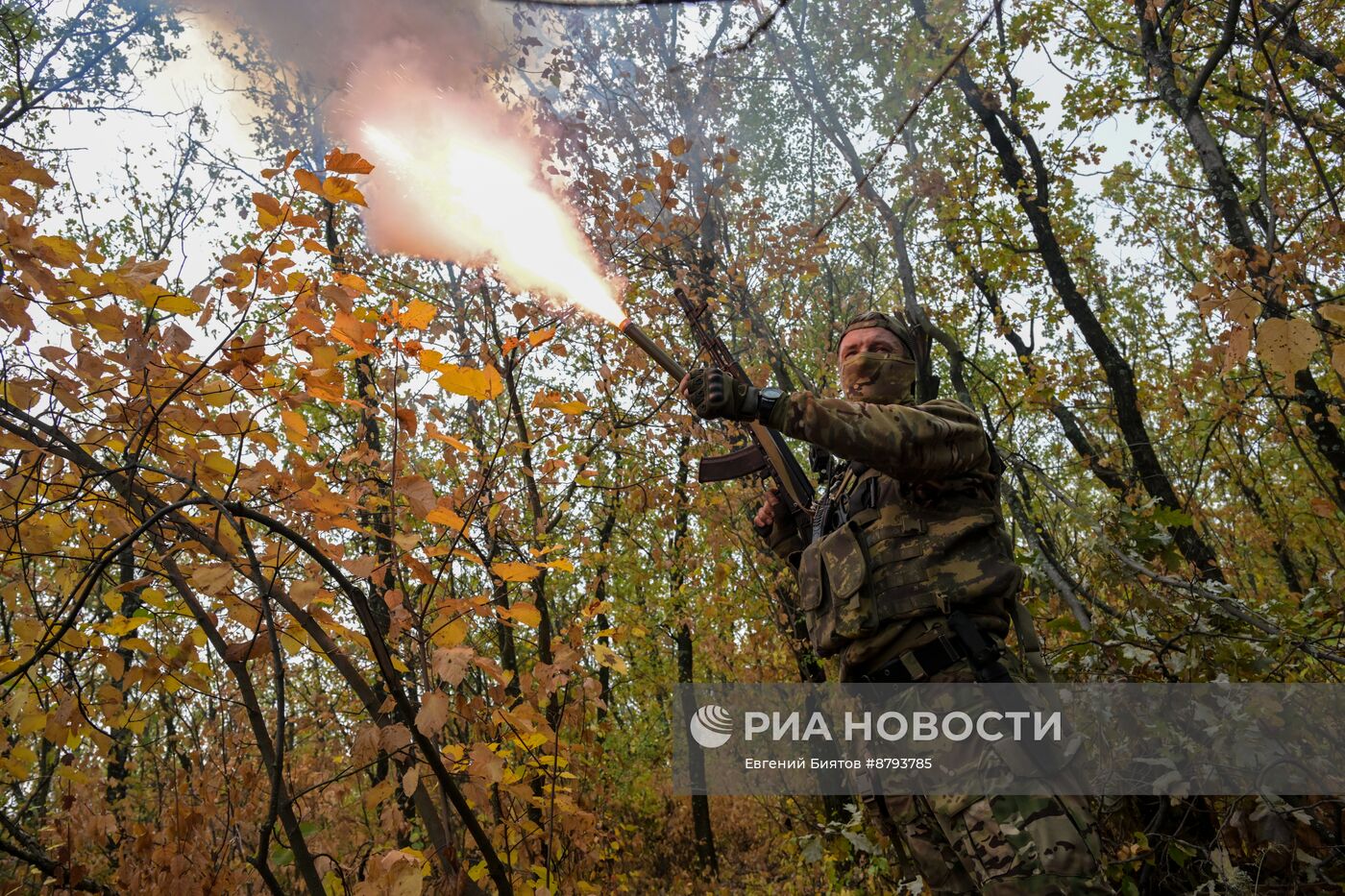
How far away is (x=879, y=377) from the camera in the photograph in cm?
381

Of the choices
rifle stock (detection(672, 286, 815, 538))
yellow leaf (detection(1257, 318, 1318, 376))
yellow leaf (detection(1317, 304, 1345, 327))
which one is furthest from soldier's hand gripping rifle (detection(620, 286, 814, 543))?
yellow leaf (detection(1317, 304, 1345, 327))

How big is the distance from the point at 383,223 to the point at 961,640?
5165 mm

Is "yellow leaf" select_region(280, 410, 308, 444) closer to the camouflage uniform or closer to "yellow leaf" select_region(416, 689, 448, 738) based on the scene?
"yellow leaf" select_region(416, 689, 448, 738)

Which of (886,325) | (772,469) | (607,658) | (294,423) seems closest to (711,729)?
(607,658)

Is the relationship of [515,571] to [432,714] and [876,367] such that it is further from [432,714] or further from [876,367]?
[876,367]

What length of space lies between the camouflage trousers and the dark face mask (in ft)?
4.26

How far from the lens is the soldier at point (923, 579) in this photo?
285 cm

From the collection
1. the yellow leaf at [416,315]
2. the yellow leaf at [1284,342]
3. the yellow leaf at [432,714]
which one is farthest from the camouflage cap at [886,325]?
the yellow leaf at [432,714]

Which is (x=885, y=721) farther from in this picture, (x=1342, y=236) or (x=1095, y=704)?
(x=1342, y=236)

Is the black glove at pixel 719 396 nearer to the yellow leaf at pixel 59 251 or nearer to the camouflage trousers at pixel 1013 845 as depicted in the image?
the camouflage trousers at pixel 1013 845

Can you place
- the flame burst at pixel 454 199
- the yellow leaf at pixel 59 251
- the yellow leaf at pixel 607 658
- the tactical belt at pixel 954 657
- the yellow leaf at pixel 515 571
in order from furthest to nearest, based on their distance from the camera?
the flame burst at pixel 454 199
the yellow leaf at pixel 607 658
the tactical belt at pixel 954 657
the yellow leaf at pixel 515 571
the yellow leaf at pixel 59 251

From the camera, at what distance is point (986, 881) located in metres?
2.76

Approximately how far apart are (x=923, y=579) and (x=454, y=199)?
407cm

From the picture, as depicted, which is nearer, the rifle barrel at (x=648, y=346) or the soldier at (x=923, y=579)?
the soldier at (x=923, y=579)
